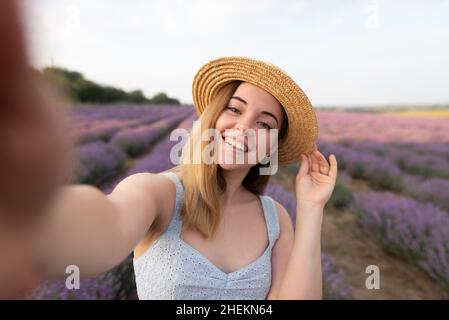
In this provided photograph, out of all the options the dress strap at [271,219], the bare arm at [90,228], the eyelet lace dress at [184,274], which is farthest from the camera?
the dress strap at [271,219]

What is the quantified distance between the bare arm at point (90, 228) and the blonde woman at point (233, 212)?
0.31ft

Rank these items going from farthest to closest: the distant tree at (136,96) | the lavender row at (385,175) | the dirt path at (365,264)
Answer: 1. the distant tree at (136,96)
2. the lavender row at (385,175)
3. the dirt path at (365,264)

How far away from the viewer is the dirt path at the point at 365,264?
3.46m

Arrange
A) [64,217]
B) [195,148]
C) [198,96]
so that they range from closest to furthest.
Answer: [64,217] < [195,148] < [198,96]

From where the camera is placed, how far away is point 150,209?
1028 millimetres

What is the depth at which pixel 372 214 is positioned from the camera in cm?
428

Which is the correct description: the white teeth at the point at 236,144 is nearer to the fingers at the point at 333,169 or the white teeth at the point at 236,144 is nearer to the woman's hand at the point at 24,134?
the fingers at the point at 333,169

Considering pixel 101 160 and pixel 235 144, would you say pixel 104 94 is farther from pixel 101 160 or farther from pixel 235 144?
pixel 235 144

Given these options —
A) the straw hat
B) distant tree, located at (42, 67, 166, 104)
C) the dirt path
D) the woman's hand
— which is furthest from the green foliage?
the woman's hand

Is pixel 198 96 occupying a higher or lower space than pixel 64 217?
higher

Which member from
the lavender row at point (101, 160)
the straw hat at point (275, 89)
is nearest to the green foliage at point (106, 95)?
the lavender row at point (101, 160)

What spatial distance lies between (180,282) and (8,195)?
1.00 m
